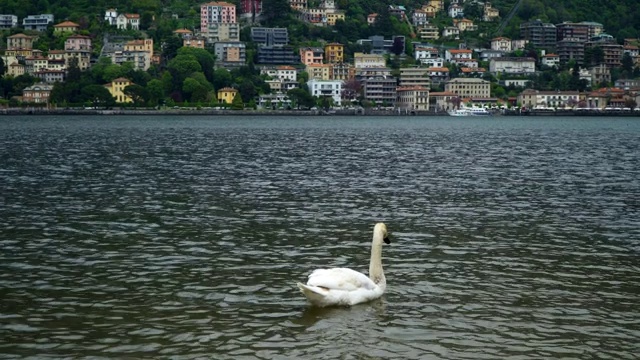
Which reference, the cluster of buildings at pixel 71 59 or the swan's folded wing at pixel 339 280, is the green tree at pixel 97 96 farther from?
the swan's folded wing at pixel 339 280

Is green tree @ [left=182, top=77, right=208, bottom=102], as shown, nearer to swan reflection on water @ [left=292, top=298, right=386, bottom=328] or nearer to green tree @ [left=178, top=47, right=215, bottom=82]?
green tree @ [left=178, top=47, right=215, bottom=82]

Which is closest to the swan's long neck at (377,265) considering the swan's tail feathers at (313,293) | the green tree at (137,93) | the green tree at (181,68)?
the swan's tail feathers at (313,293)

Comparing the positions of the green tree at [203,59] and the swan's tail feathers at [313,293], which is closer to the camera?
the swan's tail feathers at [313,293]

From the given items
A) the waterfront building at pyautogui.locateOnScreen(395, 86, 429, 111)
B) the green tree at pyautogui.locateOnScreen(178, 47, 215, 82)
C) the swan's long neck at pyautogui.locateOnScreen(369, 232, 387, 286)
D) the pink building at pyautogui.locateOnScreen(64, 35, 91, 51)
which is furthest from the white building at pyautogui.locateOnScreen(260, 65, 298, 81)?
the swan's long neck at pyautogui.locateOnScreen(369, 232, 387, 286)

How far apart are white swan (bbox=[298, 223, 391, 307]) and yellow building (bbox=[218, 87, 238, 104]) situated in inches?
6468

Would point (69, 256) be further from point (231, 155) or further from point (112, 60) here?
point (112, 60)

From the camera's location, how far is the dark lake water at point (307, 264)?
12695 millimetres

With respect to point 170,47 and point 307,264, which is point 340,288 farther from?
point 170,47

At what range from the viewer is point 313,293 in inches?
546

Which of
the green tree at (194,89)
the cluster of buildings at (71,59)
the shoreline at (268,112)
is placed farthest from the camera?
the cluster of buildings at (71,59)

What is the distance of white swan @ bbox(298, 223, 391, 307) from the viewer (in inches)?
550

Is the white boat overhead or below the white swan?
below

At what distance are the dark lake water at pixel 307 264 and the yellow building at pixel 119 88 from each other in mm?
140190

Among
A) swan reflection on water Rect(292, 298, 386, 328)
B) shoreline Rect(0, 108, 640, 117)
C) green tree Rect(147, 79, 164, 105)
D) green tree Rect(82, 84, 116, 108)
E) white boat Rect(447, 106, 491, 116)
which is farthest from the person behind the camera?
white boat Rect(447, 106, 491, 116)
